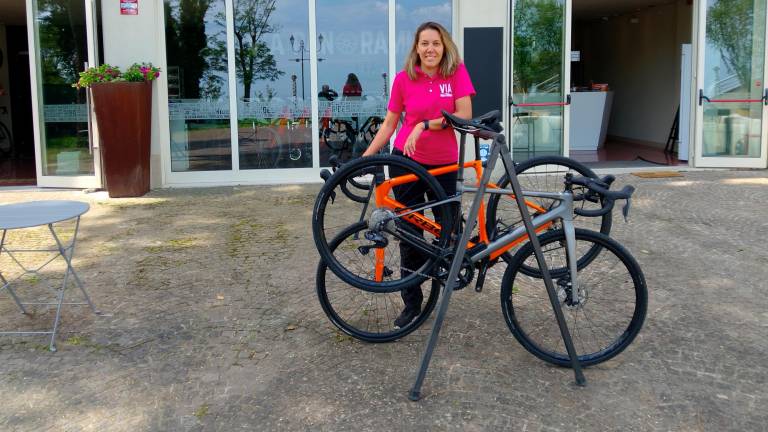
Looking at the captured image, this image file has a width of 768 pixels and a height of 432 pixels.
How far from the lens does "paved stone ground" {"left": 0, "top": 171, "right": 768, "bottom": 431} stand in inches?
123

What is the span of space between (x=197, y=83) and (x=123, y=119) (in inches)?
52.4

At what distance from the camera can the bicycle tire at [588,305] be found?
3.42m

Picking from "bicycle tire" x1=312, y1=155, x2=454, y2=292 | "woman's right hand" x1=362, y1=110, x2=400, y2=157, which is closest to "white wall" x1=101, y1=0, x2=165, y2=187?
"woman's right hand" x1=362, y1=110, x2=400, y2=157

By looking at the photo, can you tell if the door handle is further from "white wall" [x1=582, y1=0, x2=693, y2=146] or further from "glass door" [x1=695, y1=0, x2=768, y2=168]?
"white wall" [x1=582, y1=0, x2=693, y2=146]

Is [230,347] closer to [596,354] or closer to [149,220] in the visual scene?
[596,354]

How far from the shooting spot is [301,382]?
3471 mm

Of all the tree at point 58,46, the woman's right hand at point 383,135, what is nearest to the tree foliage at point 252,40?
the tree at point 58,46

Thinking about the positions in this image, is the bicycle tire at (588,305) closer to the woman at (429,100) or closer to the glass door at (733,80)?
the woman at (429,100)

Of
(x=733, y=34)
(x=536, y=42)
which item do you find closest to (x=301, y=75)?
(x=536, y=42)

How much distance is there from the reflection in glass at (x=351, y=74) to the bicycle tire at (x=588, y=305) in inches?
220

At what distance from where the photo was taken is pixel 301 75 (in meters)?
9.45

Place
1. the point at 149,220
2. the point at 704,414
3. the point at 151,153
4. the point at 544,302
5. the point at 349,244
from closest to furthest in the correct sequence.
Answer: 1. the point at 704,414
2. the point at 349,244
3. the point at 544,302
4. the point at 149,220
5. the point at 151,153

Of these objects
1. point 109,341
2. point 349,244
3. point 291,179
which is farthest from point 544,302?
point 291,179

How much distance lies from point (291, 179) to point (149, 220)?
106 inches
